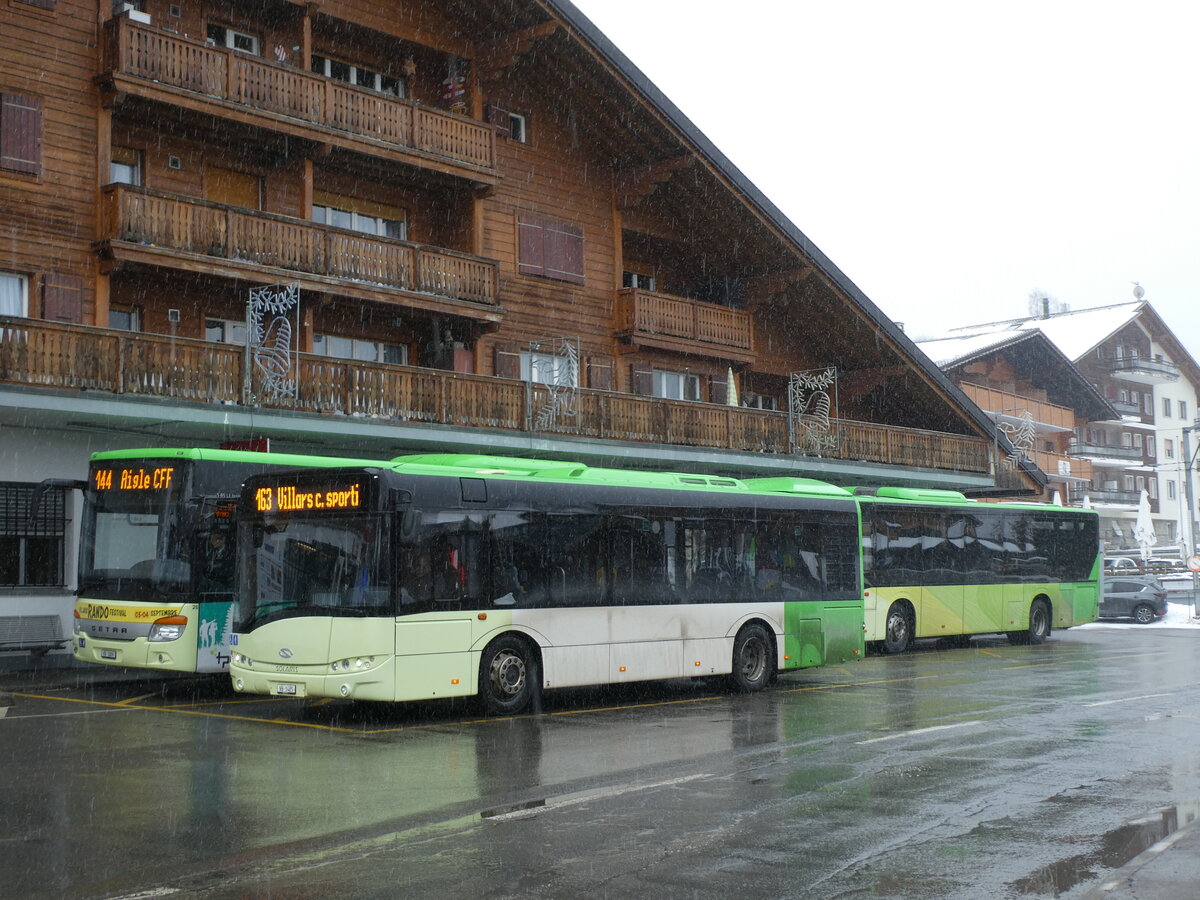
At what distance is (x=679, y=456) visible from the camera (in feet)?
101

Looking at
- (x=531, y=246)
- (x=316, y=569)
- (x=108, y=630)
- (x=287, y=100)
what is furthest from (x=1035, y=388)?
(x=316, y=569)

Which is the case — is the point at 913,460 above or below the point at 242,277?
below

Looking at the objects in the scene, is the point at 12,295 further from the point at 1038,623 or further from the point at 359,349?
the point at 1038,623

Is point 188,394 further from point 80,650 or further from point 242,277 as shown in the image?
point 80,650

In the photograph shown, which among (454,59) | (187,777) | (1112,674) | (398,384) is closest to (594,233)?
(454,59)

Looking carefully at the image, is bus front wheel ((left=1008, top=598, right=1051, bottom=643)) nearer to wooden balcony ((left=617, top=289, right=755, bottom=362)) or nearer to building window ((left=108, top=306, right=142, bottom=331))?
wooden balcony ((left=617, top=289, right=755, bottom=362))

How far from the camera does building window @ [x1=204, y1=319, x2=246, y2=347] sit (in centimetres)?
2567

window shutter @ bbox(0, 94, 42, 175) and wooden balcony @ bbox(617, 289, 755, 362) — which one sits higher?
window shutter @ bbox(0, 94, 42, 175)

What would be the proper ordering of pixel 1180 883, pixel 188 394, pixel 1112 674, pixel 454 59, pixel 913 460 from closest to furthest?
pixel 1180 883
pixel 1112 674
pixel 188 394
pixel 454 59
pixel 913 460

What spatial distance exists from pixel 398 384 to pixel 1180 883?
19.7 m

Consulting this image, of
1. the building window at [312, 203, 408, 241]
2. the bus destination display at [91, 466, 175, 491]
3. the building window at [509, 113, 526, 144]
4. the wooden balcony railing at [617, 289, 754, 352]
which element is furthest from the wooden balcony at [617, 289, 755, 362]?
the bus destination display at [91, 466, 175, 491]

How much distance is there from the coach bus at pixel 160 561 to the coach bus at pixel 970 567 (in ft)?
39.9

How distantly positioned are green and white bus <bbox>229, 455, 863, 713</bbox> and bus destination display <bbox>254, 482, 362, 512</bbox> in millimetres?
18

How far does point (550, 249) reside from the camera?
31.7m
